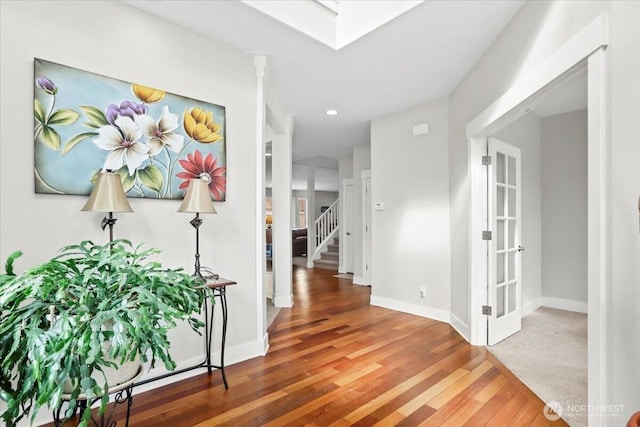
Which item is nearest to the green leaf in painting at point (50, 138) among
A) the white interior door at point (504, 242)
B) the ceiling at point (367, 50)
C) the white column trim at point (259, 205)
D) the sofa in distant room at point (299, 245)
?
the ceiling at point (367, 50)

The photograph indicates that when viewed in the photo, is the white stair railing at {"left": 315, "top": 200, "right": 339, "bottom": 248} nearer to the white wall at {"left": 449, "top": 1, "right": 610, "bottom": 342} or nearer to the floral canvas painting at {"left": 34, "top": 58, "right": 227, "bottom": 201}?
the white wall at {"left": 449, "top": 1, "right": 610, "bottom": 342}

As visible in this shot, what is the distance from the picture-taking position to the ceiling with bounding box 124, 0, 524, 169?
230 cm

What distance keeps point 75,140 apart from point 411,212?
3.53 m

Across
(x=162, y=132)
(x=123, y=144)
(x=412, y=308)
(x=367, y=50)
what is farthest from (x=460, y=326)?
(x=123, y=144)

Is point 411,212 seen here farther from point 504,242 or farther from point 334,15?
point 334,15

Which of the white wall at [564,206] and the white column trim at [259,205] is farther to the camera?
the white wall at [564,206]

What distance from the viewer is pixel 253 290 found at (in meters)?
2.91

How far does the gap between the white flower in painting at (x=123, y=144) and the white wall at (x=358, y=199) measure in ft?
14.8

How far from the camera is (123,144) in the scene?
2215 mm

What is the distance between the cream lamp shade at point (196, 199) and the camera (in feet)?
7.45

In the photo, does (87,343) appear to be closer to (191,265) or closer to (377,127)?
(191,265)

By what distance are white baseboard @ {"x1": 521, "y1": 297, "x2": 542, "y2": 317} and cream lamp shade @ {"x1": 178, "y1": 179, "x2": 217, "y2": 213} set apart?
4020 mm

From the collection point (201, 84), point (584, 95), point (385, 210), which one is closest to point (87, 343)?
point (201, 84)

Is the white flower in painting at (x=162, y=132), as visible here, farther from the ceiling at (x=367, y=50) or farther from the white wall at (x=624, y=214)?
the white wall at (x=624, y=214)
